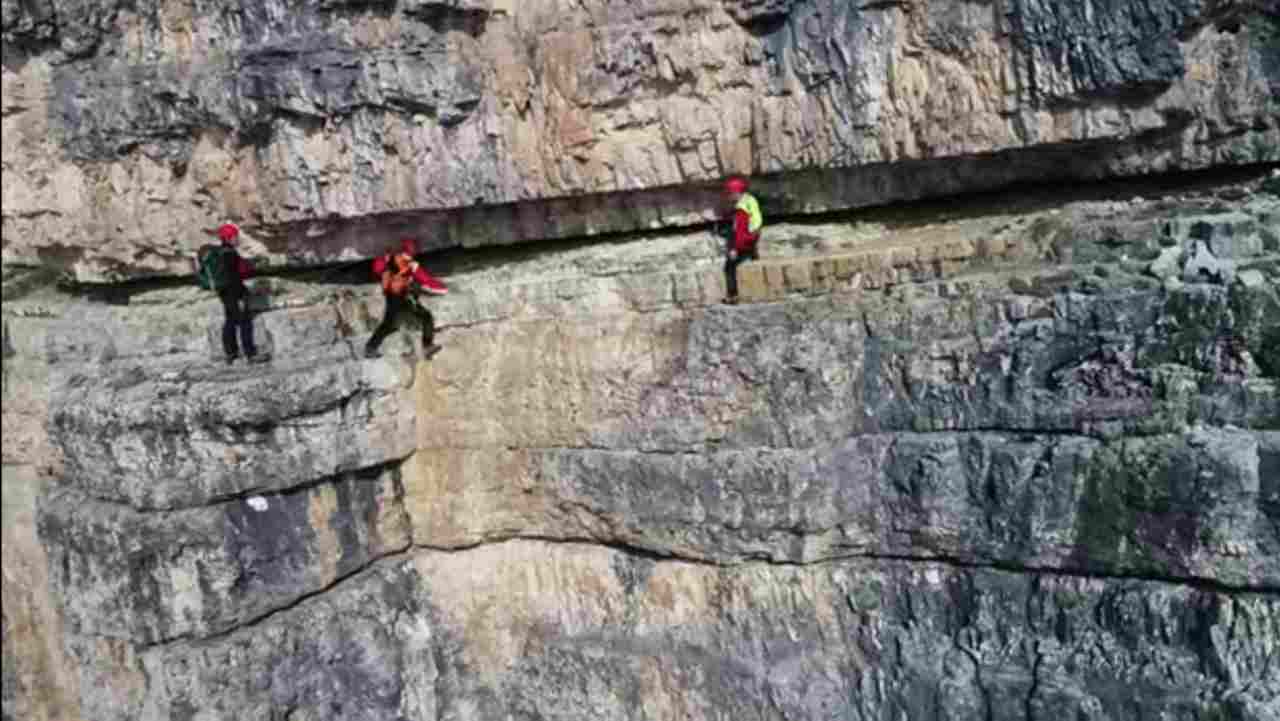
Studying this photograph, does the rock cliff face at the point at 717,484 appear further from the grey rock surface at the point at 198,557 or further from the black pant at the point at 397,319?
the black pant at the point at 397,319

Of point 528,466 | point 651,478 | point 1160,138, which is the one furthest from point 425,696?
point 1160,138

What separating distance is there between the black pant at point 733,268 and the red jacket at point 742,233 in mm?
110

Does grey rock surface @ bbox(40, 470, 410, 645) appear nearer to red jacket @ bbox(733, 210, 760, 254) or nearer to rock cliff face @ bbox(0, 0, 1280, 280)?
rock cliff face @ bbox(0, 0, 1280, 280)

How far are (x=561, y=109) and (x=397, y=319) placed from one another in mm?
2701

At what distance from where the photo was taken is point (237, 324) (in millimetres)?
10594

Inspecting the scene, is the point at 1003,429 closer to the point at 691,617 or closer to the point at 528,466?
the point at 691,617

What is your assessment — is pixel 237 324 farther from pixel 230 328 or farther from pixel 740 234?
pixel 740 234

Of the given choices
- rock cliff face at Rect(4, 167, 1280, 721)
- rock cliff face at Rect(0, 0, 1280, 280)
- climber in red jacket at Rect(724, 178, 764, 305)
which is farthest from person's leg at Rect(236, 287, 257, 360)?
climber in red jacket at Rect(724, 178, 764, 305)

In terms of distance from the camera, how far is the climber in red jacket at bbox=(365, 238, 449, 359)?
10.6m

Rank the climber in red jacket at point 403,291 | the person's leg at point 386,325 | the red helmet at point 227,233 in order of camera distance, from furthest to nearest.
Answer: the person's leg at point 386,325, the climber in red jacket at point 403,291, the red helmet at point 227,233

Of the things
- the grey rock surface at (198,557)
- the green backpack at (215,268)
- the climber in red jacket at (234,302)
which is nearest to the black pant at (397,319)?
the climber in red jacket at (234,302)

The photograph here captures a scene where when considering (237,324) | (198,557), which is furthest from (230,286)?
(198,557)

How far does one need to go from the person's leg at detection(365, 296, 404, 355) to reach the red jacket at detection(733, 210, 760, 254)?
11.1 feet

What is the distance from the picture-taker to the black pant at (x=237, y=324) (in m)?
10.5
